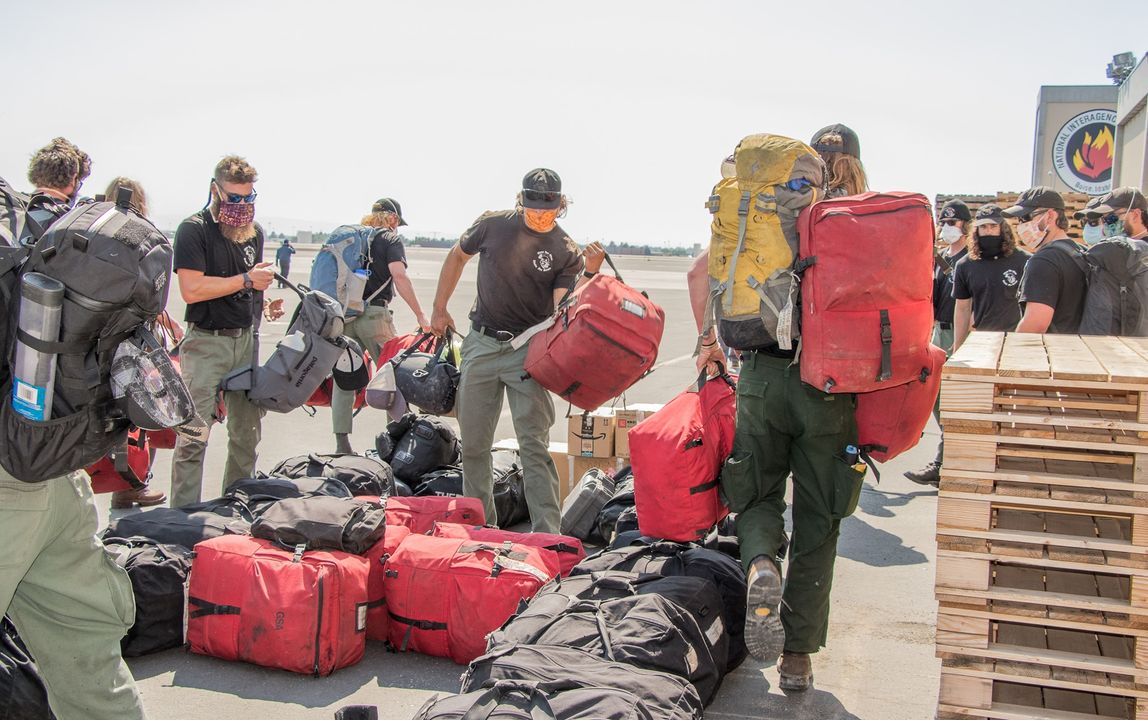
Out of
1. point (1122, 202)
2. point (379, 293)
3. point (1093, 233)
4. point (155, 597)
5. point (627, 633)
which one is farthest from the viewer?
point (379, 293)

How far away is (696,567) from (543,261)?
2.27m

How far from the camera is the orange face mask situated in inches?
230

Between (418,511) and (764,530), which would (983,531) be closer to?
(764,530)

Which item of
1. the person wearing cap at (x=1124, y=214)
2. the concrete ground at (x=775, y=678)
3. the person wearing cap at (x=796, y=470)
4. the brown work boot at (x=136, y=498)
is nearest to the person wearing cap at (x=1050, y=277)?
the person wearing cap at (x=1124, y=214)

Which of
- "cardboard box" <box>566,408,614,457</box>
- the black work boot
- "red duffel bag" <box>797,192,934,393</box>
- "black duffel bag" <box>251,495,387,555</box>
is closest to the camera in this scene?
"red duffel bag" <box>797,192,934,393</box>

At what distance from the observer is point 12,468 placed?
9.14 feet

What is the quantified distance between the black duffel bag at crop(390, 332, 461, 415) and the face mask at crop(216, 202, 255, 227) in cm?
127

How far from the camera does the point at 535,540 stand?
484 cm

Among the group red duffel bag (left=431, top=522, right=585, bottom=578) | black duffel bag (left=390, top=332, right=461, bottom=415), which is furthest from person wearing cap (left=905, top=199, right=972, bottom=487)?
red duffel bag (left=431, top=522, right=585, bottom=578)

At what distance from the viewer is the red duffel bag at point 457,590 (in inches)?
169

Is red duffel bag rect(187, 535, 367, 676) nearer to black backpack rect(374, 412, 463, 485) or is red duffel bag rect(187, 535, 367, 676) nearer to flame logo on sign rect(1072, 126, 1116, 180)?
black backpack rect(374, 412, 463, 485)

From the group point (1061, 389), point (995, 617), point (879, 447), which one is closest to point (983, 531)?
point (995, 617)

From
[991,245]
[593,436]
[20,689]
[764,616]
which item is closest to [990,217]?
[991,245]

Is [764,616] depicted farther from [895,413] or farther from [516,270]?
[516,270]
